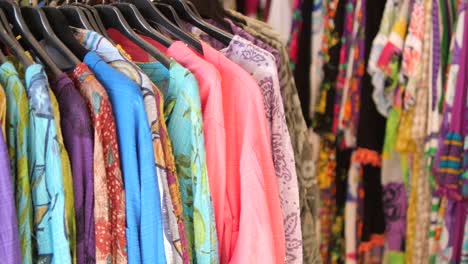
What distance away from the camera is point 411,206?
1.60 meters

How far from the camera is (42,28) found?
825 mm

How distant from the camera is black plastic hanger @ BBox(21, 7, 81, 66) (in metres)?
0.78

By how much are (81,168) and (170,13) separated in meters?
0.39

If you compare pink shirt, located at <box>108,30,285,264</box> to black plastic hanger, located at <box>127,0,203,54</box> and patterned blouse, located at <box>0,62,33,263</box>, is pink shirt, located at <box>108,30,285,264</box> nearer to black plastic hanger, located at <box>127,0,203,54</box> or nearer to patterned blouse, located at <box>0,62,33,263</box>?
black plastic hanger, located at <box>127,0,203,54</box>

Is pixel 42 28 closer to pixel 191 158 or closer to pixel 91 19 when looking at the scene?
pixel 91 19

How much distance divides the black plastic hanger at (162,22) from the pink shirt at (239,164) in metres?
0.04

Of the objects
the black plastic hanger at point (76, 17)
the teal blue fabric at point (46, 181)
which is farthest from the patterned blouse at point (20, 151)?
the black plastic hanger at point (76, 17)

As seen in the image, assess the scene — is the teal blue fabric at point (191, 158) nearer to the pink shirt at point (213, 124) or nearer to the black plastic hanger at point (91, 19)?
the pink shirt at point (213, 124)

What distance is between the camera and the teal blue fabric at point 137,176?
697 millimetres

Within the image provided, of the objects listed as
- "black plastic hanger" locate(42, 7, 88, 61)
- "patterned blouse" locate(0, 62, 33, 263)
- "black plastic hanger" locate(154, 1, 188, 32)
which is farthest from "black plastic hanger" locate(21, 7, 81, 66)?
"black plastic hanger" locate(154, 1, 188, 32)

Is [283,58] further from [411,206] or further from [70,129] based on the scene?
[411,206]

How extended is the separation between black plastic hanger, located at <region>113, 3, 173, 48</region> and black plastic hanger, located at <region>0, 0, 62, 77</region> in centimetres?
16

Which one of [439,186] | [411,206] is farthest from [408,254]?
[439,186]

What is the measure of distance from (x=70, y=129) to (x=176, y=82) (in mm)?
159
